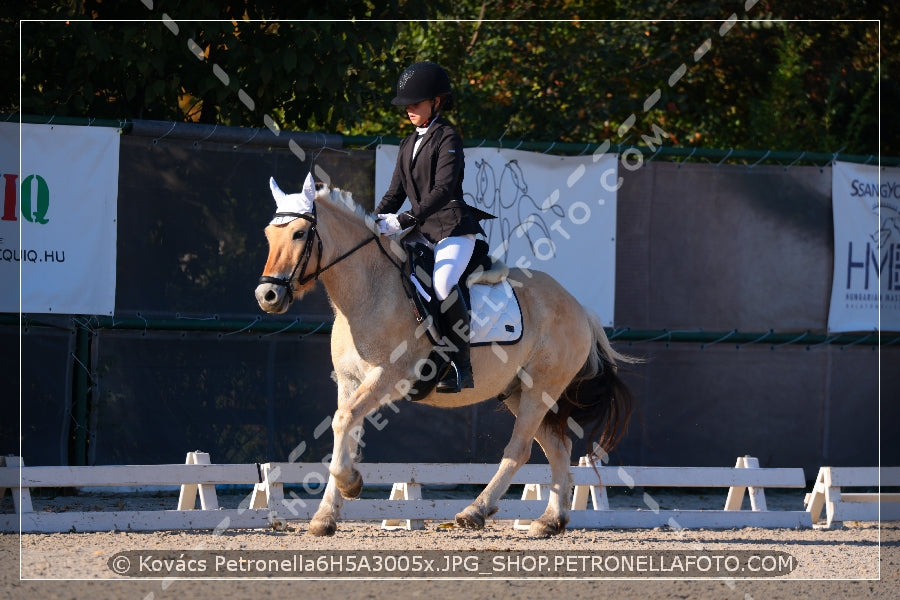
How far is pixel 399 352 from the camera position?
6793mm

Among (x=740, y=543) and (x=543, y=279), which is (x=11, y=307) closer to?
(x=543, y=279)

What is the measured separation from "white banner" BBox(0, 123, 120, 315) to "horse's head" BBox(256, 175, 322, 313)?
2.87 meters

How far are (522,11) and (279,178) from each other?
5.07m

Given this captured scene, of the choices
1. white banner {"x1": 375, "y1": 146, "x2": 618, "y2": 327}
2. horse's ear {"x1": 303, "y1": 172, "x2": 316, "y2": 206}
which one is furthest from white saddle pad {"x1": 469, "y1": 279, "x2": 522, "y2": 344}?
white banner {"x1": 375, "y1": 146, "x2": 618, "y2": 327}

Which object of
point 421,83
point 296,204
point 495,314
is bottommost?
point 495,314

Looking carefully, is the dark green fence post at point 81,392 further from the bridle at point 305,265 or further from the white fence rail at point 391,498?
the bridle at point 305,265

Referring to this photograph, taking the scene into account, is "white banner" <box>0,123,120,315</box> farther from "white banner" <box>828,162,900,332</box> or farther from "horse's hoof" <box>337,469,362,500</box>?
"white banner" <box>828,162,900,332</box>

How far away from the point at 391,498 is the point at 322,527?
1.51m

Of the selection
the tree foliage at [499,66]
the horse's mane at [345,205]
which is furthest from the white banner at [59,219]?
the horse's mane at [345,205]

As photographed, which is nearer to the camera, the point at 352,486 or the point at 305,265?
the point at 305,265

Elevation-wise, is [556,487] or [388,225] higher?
[388,225]

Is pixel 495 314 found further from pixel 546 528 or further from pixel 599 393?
pixel 546 528

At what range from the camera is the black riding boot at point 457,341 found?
7.02 meters

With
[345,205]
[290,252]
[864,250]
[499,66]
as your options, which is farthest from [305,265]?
[499,66]
